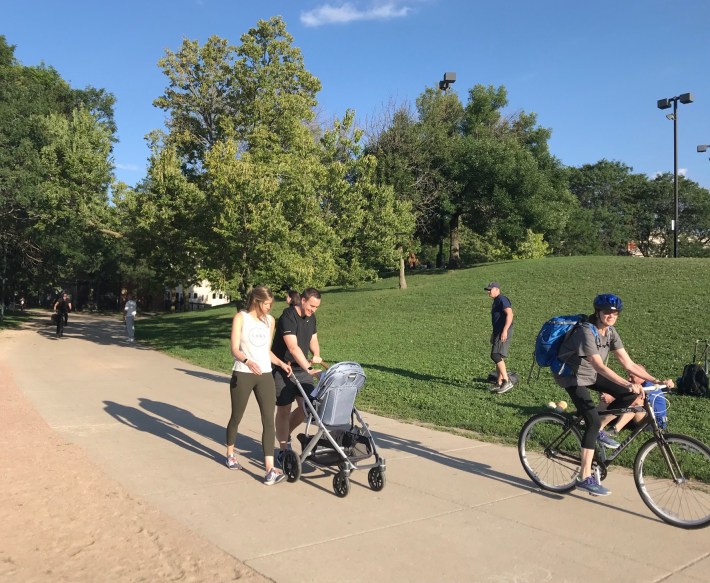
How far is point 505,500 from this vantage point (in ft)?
16.3

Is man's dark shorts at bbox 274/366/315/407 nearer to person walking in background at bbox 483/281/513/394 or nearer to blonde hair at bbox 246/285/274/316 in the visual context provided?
blonde hair at bbox 246/285/274/316

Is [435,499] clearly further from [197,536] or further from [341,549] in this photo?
[197,536]

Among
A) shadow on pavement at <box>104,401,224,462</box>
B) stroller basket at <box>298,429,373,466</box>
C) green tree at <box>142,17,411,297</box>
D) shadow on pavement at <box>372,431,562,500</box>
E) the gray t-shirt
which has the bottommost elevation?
shadow on pavement at <box>372,431,562,500</box>

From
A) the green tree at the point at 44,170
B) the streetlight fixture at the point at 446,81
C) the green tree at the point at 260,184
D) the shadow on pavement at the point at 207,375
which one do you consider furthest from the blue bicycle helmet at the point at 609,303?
the streetlight fixture at the point at 446,81

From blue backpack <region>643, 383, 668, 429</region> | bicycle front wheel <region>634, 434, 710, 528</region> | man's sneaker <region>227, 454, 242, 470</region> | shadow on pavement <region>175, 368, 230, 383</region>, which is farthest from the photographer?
shadow on pavement <region>175, 368, 230, 383</region>

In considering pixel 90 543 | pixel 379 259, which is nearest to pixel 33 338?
pixel 379 259

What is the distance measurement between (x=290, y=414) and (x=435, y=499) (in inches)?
73.1

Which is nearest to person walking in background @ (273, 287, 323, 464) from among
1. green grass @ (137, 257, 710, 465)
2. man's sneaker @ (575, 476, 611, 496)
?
man's sneaker @ (575, 476, 611, 496)

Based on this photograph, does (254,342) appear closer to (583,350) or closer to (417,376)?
(583,350)

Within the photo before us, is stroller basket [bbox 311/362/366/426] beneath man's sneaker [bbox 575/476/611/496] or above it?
above

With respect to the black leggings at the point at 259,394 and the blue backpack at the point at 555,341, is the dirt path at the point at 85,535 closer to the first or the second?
the black leggings at the point at 259,394

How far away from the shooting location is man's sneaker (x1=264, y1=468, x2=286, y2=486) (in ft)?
17.6

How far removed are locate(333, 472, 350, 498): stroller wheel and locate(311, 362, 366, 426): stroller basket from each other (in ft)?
1.70

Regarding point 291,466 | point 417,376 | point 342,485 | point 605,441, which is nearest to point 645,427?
point 605,441
